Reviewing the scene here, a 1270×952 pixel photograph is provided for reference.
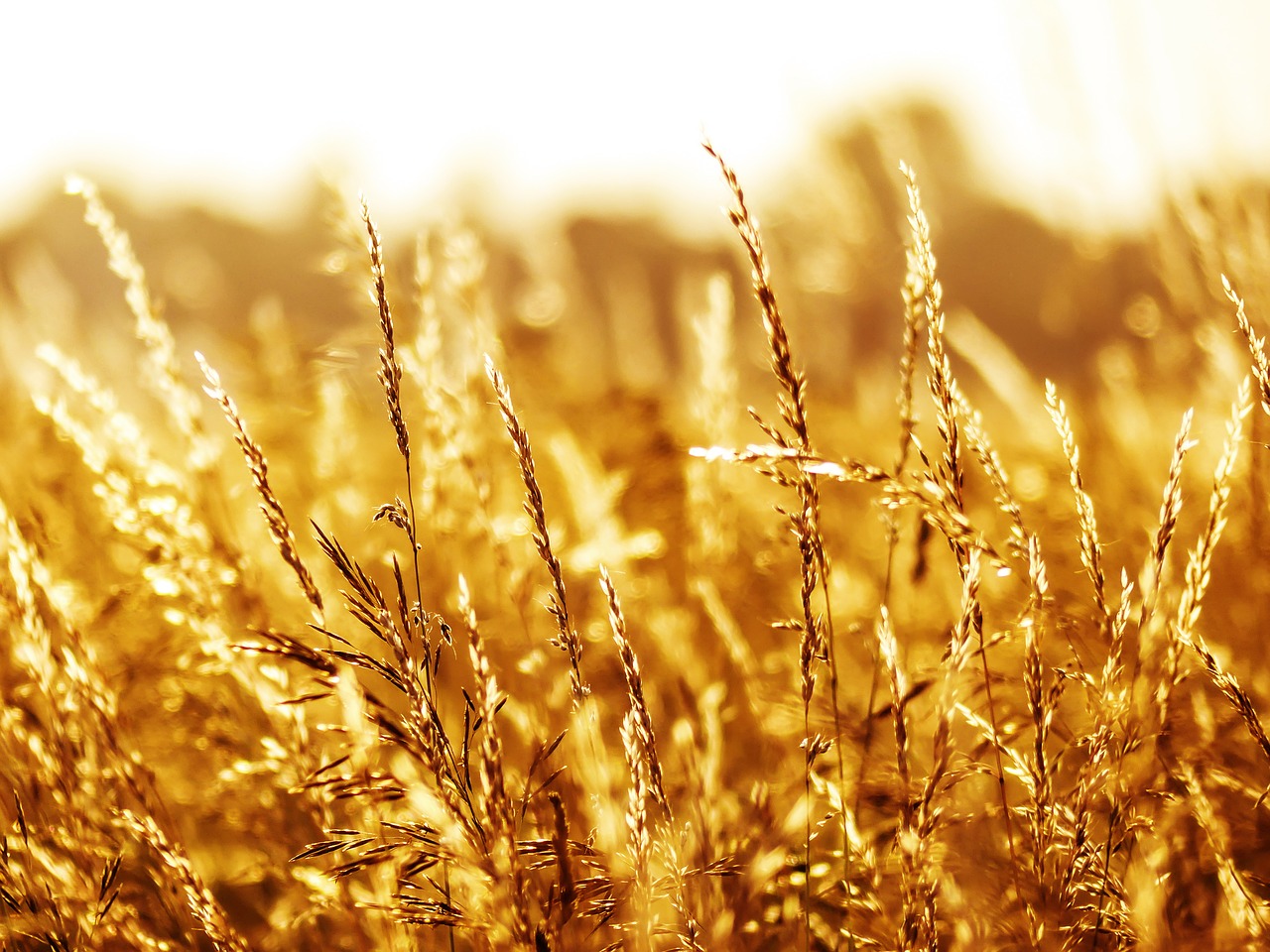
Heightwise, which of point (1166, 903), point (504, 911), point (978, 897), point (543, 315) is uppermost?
point (543, 315)

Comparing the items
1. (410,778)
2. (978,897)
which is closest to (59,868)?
(410,778)

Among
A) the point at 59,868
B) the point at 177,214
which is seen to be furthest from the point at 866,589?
the point at 177,214

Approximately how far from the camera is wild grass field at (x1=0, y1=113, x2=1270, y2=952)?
955 mm

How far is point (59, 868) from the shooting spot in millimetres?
1108

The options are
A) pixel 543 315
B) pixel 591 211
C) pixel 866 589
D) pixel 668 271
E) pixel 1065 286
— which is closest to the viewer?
pixel 866 589

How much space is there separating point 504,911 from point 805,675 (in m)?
0.43

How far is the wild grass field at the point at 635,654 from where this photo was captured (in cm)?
96

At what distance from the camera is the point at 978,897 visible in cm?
106

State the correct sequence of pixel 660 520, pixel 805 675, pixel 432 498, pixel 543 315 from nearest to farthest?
pixel 805 675
pixel 432 498
pixel 660 520
pixel 543 315

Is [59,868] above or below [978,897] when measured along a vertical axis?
above

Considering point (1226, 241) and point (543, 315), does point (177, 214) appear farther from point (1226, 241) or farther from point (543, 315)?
point (1226, 241)

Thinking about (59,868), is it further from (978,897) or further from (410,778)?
(978,897)

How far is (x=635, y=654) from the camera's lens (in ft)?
3.33

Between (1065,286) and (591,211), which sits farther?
(591,211)
